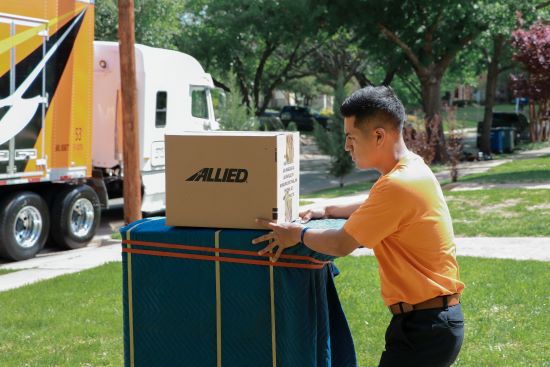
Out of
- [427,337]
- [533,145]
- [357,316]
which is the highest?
[427,337]

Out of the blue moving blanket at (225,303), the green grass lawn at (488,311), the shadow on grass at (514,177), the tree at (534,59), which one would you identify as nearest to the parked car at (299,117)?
the tree at (534,59)

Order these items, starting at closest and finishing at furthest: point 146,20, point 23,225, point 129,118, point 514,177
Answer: point 23,225 < point 129,118 < point 514,177 < point 146,20

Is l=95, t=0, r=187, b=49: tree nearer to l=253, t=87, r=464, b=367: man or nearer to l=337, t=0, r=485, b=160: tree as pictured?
l=337, t=0, r=485, b=160: tree

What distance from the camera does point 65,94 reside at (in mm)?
12828

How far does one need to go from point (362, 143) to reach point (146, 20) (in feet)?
84.1

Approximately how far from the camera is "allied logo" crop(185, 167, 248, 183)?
4129 millimetres

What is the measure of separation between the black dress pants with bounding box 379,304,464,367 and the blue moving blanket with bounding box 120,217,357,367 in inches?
20.9

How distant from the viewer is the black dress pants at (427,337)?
11.9ft

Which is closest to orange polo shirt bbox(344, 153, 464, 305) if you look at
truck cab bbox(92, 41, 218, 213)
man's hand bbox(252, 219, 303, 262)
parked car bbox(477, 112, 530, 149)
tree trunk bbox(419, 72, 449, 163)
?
man's hand bbox(252, 219, 303, 262)

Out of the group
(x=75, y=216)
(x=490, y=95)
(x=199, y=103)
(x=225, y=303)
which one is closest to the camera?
(x=225, y=303)

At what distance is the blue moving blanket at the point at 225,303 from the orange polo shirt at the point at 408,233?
1.49 feet

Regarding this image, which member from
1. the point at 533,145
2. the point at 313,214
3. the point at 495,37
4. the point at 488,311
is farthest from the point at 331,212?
the point at 533,145

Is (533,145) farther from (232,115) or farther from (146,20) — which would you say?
(232,115)

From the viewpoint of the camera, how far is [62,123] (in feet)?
42.0
